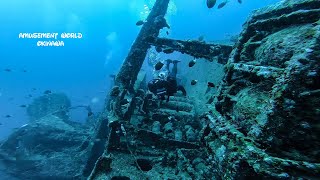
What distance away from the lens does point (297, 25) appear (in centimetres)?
410

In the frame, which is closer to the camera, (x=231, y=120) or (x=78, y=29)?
(x=231, y=120)

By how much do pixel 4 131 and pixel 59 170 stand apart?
26.7 meters

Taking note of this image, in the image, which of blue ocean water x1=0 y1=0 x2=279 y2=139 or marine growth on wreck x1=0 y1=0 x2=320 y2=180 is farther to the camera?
blue ocean water x1=0 y1=0 x2=279 y2=139

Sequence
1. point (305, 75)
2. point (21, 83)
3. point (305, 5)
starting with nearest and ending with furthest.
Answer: point (305, 75)
point (305, 5)
point (21, 83)

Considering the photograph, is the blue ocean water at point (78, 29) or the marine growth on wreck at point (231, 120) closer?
the marine growth on wreck at point (231, 120)

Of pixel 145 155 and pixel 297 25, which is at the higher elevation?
pixel 297 25

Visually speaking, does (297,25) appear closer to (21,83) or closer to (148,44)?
(148,44)

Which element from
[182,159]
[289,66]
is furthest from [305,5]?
[182,159]

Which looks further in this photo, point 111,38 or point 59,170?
point 111,38

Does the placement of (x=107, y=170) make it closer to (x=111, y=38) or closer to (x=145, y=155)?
(x=145, y=155)

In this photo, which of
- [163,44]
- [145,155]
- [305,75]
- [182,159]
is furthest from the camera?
[163,44]

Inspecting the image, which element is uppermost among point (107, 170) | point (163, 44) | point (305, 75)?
point (163, 44)

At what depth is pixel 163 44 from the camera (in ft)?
→ 29.0

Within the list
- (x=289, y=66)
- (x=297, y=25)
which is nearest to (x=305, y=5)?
(x=297, y=25)
